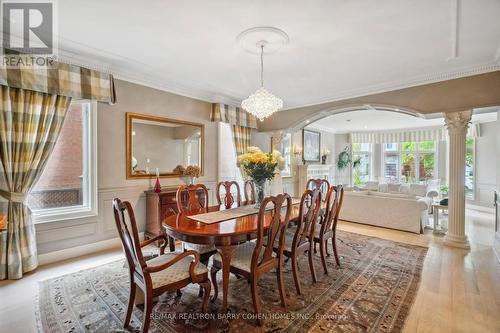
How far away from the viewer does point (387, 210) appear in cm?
473

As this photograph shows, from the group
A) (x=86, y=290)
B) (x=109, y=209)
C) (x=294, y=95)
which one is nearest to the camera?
(x=86, y=290)

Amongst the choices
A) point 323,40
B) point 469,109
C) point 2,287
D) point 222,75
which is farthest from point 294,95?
point 2,287

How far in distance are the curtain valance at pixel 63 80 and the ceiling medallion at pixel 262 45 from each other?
194cm

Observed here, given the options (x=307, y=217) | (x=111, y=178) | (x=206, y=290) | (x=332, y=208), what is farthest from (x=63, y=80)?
(x=332, y=208)

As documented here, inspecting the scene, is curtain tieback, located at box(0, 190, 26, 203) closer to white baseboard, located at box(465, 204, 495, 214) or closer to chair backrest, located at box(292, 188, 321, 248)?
chair backrest, located at box(292, 188, 321, 248)

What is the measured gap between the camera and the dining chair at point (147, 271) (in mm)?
1634

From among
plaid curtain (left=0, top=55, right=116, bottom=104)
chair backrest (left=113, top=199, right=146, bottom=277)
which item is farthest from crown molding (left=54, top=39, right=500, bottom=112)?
chair backrest (left=113, top=199, right=146, bottom=277)

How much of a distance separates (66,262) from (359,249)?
13.0 feet

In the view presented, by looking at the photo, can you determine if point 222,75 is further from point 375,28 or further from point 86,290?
point 86,290

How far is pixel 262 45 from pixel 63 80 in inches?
96.7

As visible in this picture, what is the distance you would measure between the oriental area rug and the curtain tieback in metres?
0.97

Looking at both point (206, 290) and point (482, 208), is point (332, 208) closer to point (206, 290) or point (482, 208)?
point (206, 290)

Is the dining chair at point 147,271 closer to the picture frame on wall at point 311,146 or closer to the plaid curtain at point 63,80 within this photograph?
the plaid curtain at point 63,80

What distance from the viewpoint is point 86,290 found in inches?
94.6
